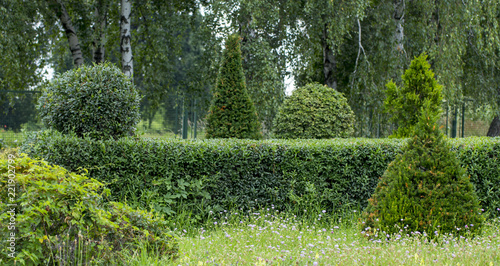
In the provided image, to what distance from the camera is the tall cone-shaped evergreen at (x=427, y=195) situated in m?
3.95

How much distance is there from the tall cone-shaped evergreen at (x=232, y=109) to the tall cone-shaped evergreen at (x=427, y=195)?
11.7 ft

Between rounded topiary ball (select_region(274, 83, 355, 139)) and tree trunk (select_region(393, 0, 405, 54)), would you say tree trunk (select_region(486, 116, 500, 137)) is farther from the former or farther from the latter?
rounded topiary ball (select_region(274, 83, 355, 139))

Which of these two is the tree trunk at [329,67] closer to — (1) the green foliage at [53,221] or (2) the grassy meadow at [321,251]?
(2) the grassy meadow at [321,251]

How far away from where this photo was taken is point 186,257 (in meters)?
3.17

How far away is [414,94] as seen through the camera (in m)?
7.01

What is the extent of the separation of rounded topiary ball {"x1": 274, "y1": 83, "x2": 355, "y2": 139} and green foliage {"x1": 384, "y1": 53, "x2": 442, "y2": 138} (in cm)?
108

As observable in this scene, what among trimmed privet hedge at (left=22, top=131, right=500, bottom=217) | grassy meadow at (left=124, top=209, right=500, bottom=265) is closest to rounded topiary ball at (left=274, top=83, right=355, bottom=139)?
trimmed privet hedge at (left=22, top=131, right=500, bottom=217)

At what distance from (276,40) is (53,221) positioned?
11211mm

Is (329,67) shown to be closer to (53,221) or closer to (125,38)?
(125,38)

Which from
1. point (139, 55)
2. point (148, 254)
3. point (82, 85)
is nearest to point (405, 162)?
point (148, 254)

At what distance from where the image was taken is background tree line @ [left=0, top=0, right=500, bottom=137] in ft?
31.7

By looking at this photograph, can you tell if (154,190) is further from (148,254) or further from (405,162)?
(405,162)

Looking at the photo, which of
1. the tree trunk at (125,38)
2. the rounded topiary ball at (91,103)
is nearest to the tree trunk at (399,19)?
the tree trunk at (125,38)

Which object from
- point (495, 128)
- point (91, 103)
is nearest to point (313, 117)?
point (91, 103)
